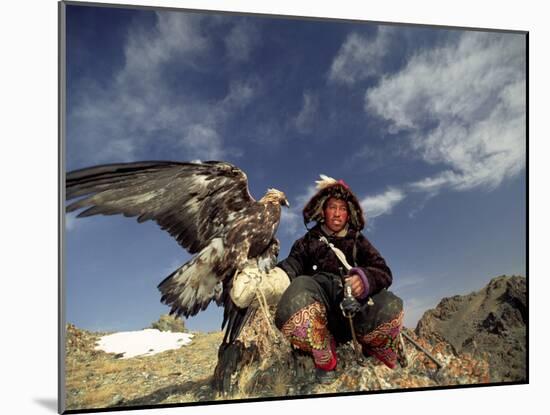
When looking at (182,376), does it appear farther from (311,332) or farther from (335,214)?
(335,214)

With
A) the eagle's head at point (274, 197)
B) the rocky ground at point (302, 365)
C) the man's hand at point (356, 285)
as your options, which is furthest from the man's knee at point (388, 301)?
the eagle's head at point (274, 197)

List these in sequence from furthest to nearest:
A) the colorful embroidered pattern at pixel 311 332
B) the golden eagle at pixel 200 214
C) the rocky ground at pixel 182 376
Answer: the colorful embroidered pattern at pixel 311 332 → the golden eagle at pixel 200 214 → the rocky ground at pixel 182 376

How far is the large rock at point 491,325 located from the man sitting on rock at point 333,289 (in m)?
0.39

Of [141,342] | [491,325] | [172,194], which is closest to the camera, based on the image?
[141,342]

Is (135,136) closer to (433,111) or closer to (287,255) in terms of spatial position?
(287,255)

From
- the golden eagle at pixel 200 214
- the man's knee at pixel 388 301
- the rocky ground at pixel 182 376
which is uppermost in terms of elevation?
the golden eagle at pixel 200 214

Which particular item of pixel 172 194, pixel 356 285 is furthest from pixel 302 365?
pixel 172 194

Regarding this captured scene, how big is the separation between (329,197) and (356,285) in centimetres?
66

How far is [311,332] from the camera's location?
5121 millimetres

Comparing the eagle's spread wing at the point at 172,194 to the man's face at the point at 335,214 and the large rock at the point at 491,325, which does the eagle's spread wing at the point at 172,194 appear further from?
the large rock at the point at 491,325

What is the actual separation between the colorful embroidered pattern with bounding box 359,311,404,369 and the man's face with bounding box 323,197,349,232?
0.78 metres

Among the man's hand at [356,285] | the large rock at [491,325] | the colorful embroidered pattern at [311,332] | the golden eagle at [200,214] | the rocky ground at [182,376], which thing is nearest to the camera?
the rocky ground at [182,376]

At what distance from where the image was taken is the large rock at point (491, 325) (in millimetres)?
5527

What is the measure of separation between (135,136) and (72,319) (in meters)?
1.26
